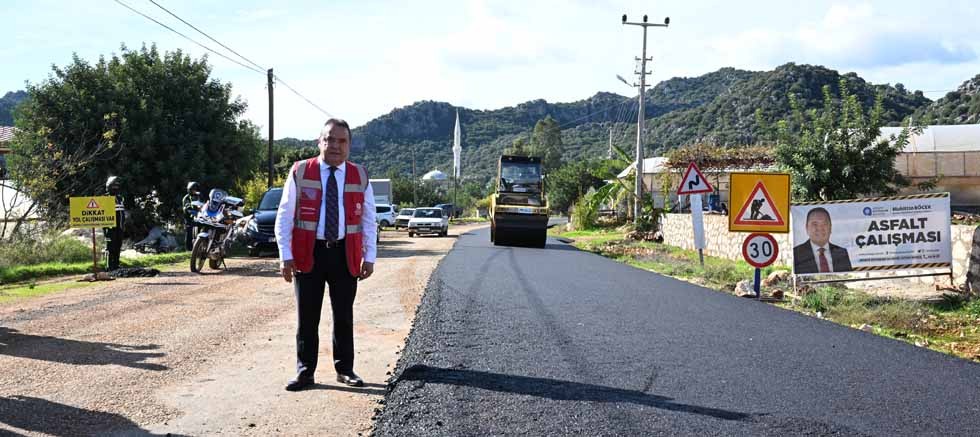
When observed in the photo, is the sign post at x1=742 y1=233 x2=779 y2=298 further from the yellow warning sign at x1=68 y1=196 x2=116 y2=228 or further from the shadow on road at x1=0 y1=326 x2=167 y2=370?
the yellow warning sign at x1=68 y1=196 x2=116 y2=228

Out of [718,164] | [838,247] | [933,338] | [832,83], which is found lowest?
[933,338]

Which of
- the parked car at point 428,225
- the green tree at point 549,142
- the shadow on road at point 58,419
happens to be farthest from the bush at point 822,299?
the green tree at point 549,142

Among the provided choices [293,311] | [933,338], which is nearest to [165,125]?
[293,311]

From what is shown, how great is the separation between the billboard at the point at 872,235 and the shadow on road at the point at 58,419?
10485 mm

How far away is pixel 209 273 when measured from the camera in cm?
1510

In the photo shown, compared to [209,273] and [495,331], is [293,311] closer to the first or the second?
[495,331]

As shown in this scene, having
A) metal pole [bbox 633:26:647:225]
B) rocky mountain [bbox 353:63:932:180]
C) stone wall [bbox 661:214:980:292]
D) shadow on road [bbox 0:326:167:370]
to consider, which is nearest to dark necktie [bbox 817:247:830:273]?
stone wall [bbox 661:214:980:292]

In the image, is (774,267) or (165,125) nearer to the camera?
(774,267)

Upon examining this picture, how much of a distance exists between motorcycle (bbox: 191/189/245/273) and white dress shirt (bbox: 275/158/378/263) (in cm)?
1010

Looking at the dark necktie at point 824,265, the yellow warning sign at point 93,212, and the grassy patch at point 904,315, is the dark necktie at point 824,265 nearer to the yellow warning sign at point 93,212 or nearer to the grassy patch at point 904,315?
the grassy patch at point 904,315

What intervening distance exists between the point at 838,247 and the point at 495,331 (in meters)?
6.94

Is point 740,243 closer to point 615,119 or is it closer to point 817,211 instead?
point 817,211

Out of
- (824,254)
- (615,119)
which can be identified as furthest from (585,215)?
(615,119)

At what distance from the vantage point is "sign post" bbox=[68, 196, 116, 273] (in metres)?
13.8
